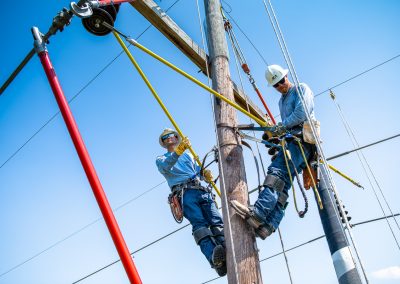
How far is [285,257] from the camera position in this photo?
298cm

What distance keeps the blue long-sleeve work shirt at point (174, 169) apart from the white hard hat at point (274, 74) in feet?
4.11

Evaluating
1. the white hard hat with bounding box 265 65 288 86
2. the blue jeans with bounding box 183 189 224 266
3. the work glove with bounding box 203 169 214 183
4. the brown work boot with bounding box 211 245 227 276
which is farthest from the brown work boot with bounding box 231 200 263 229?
the white hard hat with bounding box 265 65 288 86

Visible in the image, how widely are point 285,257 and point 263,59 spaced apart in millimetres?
4036

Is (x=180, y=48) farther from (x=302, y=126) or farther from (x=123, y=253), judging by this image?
(x=123, y=253)

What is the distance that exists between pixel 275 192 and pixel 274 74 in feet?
4.58

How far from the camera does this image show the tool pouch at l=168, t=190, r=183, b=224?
11.7ft

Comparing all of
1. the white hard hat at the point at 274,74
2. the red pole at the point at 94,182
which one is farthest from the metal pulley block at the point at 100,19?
the white hard hat at the point at 274,74

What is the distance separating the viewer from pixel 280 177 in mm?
2875

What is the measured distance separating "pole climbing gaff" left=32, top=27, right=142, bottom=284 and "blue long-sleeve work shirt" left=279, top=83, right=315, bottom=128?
6.05 feet

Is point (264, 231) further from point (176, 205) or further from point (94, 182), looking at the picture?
point (94, 182)

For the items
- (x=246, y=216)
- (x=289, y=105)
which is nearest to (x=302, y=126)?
(x=289, y=105)

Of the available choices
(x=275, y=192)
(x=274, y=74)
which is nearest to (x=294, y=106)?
(x=274, y=74)

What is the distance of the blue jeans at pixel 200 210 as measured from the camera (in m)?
3.36

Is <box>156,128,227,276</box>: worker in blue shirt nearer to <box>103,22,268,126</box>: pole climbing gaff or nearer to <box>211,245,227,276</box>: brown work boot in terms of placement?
<box>211,245,227,276</box>: brown work boot
